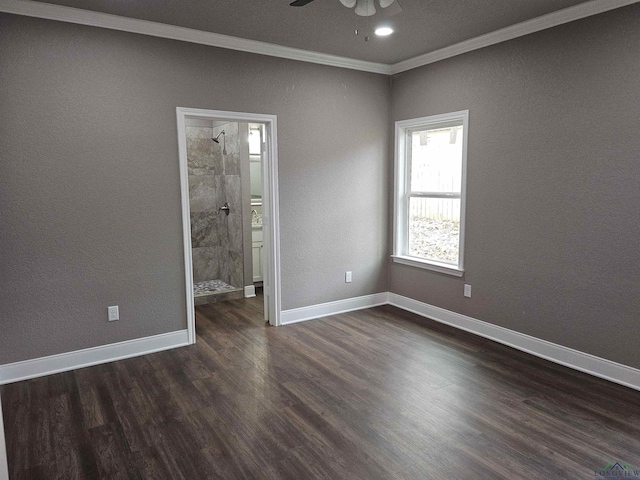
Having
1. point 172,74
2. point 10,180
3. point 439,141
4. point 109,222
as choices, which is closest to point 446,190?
point 439,141

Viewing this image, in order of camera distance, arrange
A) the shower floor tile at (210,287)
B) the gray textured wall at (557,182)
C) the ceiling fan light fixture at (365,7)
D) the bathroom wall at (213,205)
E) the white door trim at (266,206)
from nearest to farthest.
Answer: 1. the ceiling fan light fixture at (365,7)
2. the gray textured wall at (557,182)
3. the white door trim at (266,206)
4. the shower floor tile at (210,287)
5. the bathroom wall at (213,205)

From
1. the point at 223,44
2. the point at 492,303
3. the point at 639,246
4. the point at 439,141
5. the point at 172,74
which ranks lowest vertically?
the point at 492,303

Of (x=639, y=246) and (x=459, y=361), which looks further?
(x=459, y=361)

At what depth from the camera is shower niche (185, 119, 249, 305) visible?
5723 millimetres

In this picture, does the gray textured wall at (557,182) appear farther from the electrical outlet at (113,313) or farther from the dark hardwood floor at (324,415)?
the electrical outlet at (113,313)

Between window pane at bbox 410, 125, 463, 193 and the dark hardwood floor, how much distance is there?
63.3 inches

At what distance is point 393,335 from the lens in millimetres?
4277

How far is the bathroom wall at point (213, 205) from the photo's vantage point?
19.1 ft

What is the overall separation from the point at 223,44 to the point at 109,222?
72.2 inches

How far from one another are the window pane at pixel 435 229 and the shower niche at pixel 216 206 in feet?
7.03

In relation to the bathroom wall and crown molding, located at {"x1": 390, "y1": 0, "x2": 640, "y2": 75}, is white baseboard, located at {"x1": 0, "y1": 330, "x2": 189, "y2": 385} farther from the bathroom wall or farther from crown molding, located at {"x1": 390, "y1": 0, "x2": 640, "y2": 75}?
crown molding, located at {"x1": 390, "y1": 0, "x2": 640, "y2": 75}

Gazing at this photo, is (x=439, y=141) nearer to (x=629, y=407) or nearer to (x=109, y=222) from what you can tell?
(x=629, y=407)

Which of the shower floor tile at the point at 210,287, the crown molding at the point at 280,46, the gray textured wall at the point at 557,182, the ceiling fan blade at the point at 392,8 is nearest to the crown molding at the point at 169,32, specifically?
the crown molding at the point at 280,46

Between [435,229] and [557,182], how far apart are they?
1.44 meters
